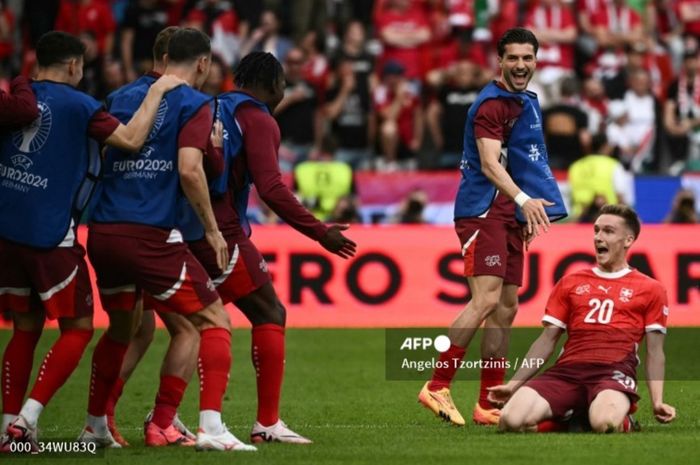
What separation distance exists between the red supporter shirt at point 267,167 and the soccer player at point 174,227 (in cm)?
53

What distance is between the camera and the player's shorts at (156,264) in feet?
28.3

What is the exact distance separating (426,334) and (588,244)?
4.43 metres

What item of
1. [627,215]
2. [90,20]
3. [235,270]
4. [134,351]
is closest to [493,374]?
[627,215]

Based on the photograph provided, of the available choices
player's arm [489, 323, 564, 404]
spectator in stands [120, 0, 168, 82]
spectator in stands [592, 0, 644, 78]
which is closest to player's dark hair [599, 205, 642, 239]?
player's arm [489, 323, 564, 404]

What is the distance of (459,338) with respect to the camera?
414 inches

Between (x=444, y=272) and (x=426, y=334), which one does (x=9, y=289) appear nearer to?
(x=426, y=334)

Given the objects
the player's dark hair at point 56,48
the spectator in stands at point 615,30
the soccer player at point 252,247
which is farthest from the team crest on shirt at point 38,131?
the spectator in stands at point 615,30

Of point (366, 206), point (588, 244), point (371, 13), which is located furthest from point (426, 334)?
point (371, 13)

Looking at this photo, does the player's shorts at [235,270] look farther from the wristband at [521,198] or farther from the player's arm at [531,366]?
the wristband at [521,198]

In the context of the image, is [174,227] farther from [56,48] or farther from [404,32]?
[404,32]

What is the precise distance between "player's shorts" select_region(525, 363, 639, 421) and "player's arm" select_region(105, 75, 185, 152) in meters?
2.73

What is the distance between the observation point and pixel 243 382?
533 inches

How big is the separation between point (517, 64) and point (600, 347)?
2000mm

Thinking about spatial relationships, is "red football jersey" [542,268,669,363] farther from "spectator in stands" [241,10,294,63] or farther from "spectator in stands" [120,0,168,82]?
"spectator in stands" [120,0,168,82]
